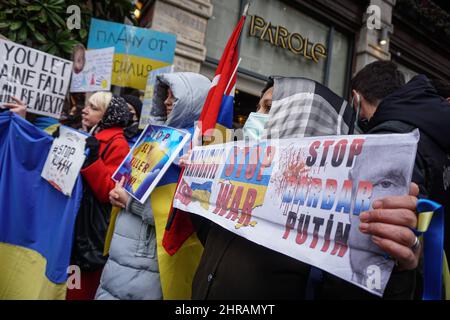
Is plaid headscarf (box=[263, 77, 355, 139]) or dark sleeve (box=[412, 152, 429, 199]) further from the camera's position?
plaid headscarf (box=[263, 77, 355, 139])

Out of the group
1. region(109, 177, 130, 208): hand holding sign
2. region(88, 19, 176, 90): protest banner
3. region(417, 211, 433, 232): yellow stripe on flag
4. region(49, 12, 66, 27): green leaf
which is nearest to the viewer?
region(417, 211, 433, 232): yellow stripe on flag

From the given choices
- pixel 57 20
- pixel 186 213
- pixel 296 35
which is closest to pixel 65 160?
pixel 186 213

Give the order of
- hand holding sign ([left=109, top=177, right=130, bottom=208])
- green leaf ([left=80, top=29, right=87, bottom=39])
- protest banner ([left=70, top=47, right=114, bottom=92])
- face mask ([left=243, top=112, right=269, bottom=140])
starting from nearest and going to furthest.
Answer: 1. face mask ([left=243, top=112, right=269, bottom=140])
2. hand holding sign ([left=109, top=177, right=130, bottom=208])
3. protest banner ([left=70, top=47, right=114, bottom=92])
4. green leaf ([left=80, top=29, right=87, bottom=39])

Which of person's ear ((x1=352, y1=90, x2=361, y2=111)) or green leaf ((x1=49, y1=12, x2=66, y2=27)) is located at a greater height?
green leaf ((x1=49, y1=12, x2=66, y2=27))

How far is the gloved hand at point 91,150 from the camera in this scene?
225cm

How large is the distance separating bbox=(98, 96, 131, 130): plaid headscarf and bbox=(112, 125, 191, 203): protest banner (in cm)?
56

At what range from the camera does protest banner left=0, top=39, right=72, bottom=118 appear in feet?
8.27

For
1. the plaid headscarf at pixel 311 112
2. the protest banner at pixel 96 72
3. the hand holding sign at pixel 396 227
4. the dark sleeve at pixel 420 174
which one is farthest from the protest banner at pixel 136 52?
the hand holding sign at pixel 396 227

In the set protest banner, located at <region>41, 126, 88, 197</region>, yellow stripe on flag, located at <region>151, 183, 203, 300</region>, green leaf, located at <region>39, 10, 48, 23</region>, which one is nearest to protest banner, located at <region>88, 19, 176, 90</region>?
green leaf, located at <region>39, 10, 48, 23</region>

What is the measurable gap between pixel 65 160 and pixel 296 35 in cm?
527

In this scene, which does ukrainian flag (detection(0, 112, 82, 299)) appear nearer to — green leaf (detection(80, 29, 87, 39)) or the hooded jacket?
green leaf (detection(80, 29, 87, 39))

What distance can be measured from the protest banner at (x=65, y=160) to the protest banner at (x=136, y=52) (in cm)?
130

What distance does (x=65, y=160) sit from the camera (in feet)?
7.72
